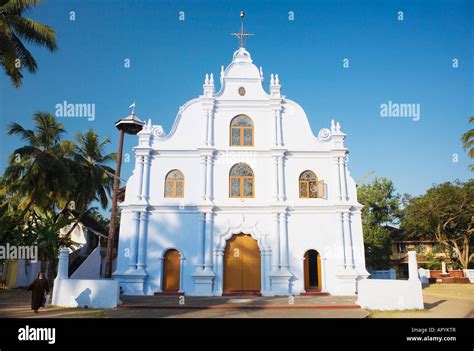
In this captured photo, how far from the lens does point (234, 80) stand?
1978 centimetres

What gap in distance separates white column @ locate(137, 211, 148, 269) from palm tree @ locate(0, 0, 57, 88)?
24.9ft

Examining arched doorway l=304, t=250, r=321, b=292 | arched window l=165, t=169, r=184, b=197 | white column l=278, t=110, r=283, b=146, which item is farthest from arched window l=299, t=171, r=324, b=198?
arched window l=165, t=169, r=184, b=197

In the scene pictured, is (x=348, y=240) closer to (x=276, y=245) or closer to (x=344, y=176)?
(x=344, y=176)

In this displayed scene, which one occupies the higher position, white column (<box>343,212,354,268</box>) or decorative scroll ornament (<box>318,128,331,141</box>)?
decorative scroll ornament (<box>318,128,331,141</box>)

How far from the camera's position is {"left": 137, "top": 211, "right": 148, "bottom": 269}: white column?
17.2 m

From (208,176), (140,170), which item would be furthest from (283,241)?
(140,170)

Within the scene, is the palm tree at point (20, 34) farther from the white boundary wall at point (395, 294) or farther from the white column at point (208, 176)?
the white boundary wall at point (395, 294)

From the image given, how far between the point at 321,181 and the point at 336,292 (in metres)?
5.15

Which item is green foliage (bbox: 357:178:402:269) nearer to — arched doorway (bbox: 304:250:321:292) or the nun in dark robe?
arched doorway (bbox: 304:250:321:292)

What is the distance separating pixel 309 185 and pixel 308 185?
0.18ft

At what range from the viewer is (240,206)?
17.8 m

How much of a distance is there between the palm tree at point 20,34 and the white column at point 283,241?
12352 millimetres

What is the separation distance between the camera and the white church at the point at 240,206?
17.1 meters
